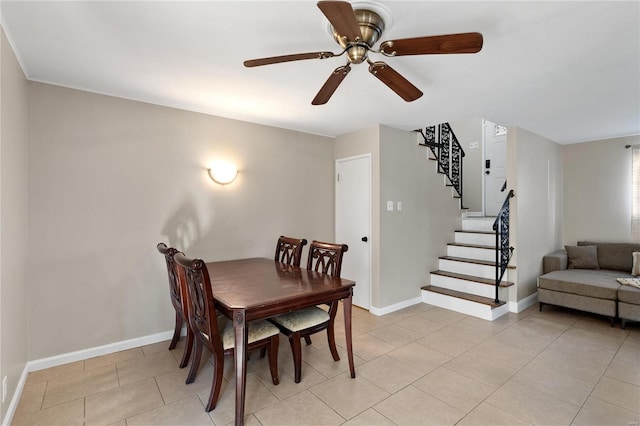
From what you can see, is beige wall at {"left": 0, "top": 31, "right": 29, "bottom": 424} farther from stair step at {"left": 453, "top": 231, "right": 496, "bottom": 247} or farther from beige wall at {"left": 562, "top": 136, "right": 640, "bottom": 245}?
beige wall at {"left": 562, "top": 136, "right": 640, "bottom": 245}

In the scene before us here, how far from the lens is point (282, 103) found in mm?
3049

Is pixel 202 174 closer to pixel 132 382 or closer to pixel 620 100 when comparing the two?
pixel 132 382

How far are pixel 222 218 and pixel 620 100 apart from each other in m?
4.20

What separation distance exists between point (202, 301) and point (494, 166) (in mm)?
5586

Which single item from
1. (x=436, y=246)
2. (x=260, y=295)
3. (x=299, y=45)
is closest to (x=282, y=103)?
(x=299, y=45)

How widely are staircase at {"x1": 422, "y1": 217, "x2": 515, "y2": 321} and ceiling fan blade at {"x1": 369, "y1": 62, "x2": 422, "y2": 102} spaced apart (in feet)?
9.29

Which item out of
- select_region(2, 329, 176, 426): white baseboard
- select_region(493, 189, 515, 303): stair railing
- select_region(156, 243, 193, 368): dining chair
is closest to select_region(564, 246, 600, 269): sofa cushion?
Answer: select_region(493, 189, 515, 303): stair railing

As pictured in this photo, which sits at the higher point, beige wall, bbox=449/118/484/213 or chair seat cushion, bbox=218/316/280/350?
beige wall, bbox=449/118/484/213

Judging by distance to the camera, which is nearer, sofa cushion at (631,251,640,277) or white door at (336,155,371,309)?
sofa cushion at (631,251,640,277)

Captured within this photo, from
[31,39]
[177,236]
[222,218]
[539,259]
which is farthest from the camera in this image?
[539,259]

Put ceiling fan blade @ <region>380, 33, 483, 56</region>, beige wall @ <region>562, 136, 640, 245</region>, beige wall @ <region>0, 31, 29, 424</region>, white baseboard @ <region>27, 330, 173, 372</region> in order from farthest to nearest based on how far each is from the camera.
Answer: beige wall @ <region>562, 136, 640, 245</region> → white baseboard @ <region>27, 330, 173, 372</region> → beige wall @ <region>0, 31, 29, 424</region> → ceiling fan blade @ <region>380, 33, 483, 56</region>

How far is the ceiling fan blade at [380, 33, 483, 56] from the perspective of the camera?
1434 millimetres

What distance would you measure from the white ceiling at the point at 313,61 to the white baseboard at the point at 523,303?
2324 millimetres

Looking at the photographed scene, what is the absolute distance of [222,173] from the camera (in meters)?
3.35
